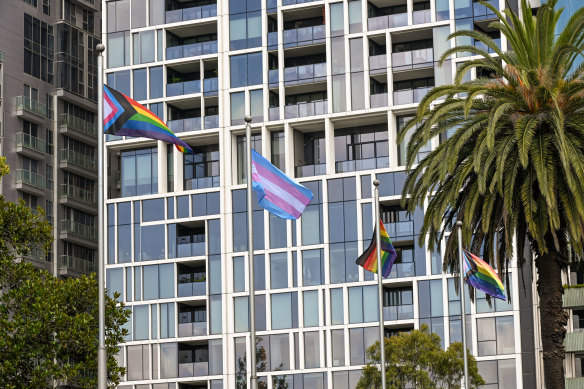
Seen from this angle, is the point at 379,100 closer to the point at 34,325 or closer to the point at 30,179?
the point at 30,179

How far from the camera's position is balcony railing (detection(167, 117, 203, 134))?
354 feet

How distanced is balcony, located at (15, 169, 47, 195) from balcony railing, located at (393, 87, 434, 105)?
118 ft

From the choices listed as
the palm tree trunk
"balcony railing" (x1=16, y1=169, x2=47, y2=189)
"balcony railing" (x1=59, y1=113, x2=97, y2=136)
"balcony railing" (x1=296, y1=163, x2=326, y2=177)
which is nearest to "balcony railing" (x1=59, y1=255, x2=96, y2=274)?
"balcony railing" (x1=16, y1=169, x2=47, y2=189)

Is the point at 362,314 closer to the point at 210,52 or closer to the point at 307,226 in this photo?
the point at 307,226

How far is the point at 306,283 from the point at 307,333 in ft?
12.6

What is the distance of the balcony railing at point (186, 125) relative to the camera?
108m

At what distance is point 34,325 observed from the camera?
53688mm

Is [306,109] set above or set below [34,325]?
above

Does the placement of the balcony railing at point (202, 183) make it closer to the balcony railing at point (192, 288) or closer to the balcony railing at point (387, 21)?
the balcony railing at point (192, 288)

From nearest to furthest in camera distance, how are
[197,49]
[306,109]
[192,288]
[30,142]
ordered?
[192,288] → [306,109] → [197,49] → [30,142]

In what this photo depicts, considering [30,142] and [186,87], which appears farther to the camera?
[30,142]

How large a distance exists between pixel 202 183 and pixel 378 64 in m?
17.1

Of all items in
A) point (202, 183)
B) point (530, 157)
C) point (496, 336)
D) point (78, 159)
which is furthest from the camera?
point (78, 159)

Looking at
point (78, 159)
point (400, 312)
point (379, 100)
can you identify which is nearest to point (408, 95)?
point (379, 100)
